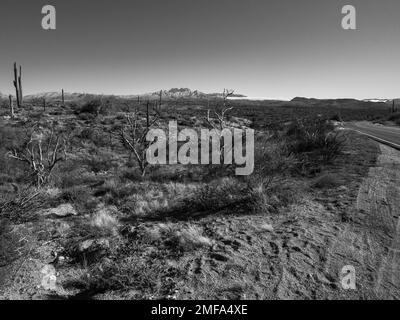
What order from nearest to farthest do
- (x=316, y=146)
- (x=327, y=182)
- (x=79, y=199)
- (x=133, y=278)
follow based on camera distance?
1. (x=133, y=278)
2. (x=327, y=182)
3. (x=79, y=199)
4. (x=316, y=146)

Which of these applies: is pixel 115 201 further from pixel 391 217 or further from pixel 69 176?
pixel 391 217

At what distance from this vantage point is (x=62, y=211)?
7254 millimetres

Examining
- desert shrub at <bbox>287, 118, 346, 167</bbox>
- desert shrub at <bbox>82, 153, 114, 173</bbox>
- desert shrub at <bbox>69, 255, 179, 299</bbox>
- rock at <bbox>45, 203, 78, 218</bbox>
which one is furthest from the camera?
desert shrub at <bbox>82, 153, 114, 173</bbox>

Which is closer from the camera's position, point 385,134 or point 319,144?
point 319,144

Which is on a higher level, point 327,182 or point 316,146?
point 316,146

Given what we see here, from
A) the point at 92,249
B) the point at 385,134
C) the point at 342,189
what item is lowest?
the point at 92,249

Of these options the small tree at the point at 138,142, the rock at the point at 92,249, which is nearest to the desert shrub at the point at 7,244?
the rock at the point at 92,249

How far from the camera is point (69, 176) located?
34.9 ft

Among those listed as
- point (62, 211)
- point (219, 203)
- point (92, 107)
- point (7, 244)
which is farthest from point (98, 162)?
point (92, 107)

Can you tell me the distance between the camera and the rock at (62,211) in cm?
705

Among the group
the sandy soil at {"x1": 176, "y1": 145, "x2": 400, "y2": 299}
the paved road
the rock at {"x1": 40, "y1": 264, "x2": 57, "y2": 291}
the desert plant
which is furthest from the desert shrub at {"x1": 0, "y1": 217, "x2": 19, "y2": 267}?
the paved road

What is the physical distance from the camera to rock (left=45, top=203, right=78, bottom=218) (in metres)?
7.05

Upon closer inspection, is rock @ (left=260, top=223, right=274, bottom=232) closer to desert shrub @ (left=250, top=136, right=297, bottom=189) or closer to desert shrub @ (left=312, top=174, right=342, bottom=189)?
A: desert shrub @ (left=250, top=136, right=297, bottom=189)

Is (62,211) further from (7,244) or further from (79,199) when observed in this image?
(7,244)
